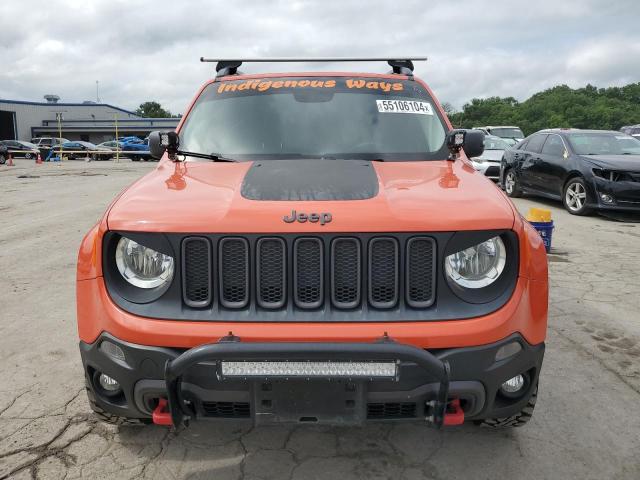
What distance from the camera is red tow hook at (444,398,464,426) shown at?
2.08 metres

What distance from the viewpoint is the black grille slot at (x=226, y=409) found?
81.5 inches

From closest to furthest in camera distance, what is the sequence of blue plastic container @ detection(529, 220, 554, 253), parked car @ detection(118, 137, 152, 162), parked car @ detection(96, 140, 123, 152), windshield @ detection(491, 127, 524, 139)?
blue plastic container @ detection(529, 220, 554, 253) → windshield @ detection(491, 127, 524, 139) → parked car @ detection(118, 137, 152, 162) → parked car @ detection(96, 140, 123, 152)

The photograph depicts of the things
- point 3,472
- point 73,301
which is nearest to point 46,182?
point 73,301

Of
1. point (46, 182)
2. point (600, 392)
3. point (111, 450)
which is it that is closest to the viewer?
point (111, 450)

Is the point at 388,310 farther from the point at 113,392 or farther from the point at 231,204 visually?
the point at 113,392

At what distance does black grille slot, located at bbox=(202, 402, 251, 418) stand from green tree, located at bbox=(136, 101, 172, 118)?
11501 cm

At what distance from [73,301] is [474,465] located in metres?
3.81

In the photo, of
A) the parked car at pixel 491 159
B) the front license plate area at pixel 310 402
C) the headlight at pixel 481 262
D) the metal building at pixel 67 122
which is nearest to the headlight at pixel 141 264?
the front license plate area at pixel 310 402

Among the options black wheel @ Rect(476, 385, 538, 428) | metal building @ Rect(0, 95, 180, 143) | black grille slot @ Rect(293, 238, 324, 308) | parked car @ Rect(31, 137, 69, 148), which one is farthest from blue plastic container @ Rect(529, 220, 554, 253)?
metal building @ Rect(0, 95, 180, 143)

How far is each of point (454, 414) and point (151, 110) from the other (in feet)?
395

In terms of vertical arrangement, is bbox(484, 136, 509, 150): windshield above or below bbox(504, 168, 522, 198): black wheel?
above

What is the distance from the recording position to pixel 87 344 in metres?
2.15

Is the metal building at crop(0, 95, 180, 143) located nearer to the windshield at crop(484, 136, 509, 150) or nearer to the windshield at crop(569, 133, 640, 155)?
the windshield at crop(484, 136, 509, 150)

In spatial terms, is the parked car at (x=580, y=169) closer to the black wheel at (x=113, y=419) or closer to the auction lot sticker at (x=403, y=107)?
the auction lot sticker at (x=403, y=107)
